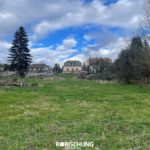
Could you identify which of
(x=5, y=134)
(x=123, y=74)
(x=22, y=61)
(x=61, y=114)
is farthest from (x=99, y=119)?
(x=123, y=74)

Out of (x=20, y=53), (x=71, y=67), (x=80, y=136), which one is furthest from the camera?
(x=71, y=67)

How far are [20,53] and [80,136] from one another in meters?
13.3

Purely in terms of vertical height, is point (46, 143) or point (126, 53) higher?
point (126, 53)

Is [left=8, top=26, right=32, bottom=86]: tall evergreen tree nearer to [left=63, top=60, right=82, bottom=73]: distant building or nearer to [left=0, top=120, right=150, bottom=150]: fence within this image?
[left=0, top=120, right=150, bottom=150]: fence

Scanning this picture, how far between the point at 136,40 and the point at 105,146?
50.8 feet

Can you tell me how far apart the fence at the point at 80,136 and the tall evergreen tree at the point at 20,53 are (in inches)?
432

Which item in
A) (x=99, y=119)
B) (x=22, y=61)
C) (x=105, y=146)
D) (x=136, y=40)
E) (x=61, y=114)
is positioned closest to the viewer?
(x=105, y=146)

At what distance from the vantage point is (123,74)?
16.5 meters

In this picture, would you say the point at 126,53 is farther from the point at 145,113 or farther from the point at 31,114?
the point at 31,114

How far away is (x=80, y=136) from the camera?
3260 mm

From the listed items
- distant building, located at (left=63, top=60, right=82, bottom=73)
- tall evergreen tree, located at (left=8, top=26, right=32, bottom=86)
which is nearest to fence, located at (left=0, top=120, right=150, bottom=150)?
tall evergreen tree, located at (left=8, top=26, right=32, bottom=86)

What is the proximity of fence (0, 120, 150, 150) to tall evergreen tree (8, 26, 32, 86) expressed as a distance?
11.0 metres

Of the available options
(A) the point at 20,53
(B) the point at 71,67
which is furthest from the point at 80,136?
(B) the point at 71,67

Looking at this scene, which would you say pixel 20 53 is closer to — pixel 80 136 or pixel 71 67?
pixel 80 136
